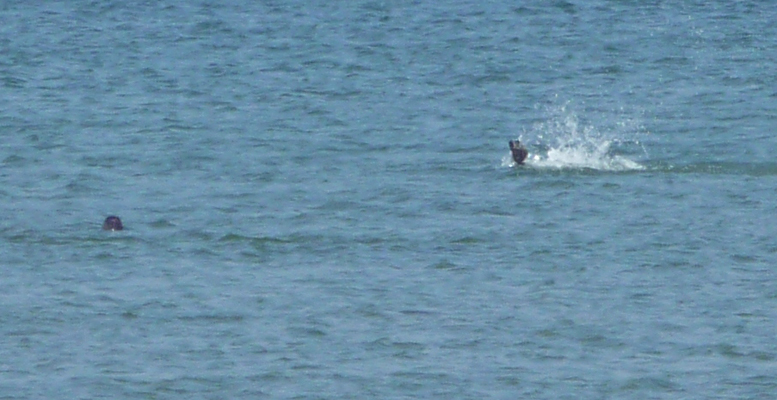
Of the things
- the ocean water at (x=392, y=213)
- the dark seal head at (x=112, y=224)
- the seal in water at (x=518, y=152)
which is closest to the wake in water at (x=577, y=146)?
the ocean water at (x=392, y=213)

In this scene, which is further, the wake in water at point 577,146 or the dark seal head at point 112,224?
the wake in water at point 577,146

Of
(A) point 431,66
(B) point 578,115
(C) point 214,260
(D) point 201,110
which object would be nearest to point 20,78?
(D) point 201,110

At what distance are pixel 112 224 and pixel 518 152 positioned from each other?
18.5 ft

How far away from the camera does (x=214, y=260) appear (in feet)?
63.2

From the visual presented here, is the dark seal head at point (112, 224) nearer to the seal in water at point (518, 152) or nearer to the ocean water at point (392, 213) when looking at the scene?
the ocean water at point (392, 213)

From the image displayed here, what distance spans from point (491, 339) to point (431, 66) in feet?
51.3

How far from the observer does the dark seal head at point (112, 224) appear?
805 inches

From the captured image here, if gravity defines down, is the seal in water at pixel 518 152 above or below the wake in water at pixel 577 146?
above

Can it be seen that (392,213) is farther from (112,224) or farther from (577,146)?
(577,146)

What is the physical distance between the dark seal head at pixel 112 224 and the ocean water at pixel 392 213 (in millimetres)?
91

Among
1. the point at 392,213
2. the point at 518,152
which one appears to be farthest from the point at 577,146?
the point at 392,213

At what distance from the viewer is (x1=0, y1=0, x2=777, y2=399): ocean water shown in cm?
1605

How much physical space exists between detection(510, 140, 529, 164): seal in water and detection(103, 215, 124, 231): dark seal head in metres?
5.46

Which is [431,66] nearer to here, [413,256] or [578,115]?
[578,115]
